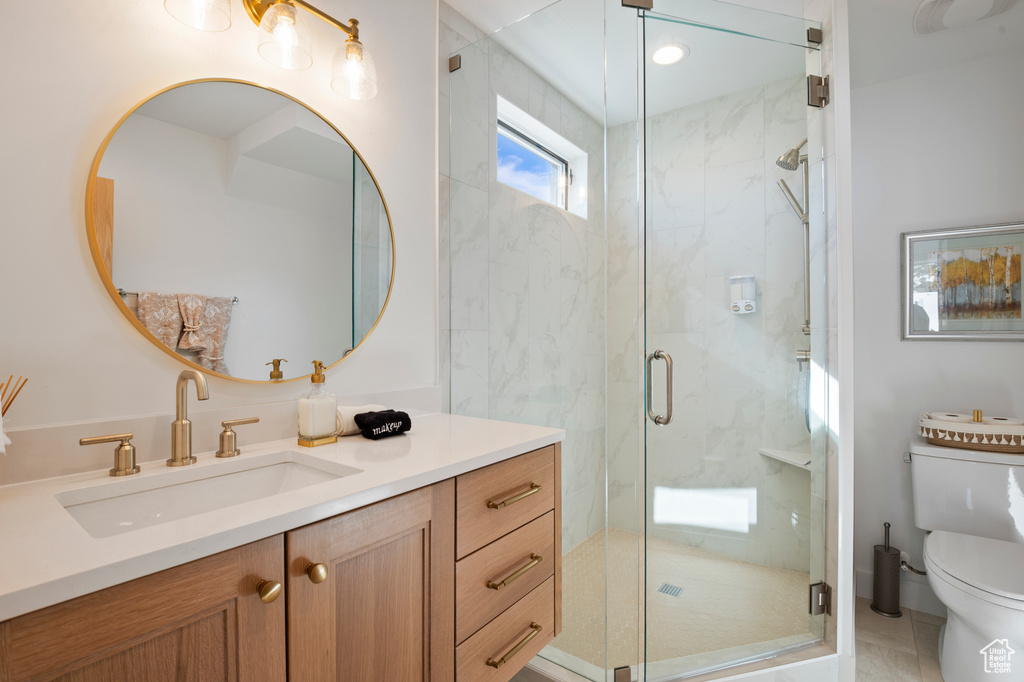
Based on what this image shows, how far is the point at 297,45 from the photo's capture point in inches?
46.6

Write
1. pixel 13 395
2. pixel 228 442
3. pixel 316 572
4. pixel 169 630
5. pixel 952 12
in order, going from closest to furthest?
pixel 169 630, pixel 316 572, pixel 13 395, pixel 228 442, pixel 952 12

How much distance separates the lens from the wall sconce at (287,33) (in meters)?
1.07

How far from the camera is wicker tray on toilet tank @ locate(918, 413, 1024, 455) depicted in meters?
1.90

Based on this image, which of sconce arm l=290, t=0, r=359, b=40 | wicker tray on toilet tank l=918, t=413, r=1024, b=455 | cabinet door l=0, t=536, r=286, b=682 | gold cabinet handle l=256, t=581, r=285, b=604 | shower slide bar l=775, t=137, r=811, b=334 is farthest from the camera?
wicker tray on toilet tank l=918, t=413, r=1024, b=455

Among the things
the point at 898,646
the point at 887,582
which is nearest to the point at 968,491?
the point at 887,582

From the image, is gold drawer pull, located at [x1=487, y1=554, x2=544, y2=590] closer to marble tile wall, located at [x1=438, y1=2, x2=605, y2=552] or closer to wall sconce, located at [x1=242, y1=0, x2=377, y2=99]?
marble tile wall, located at [x1=438, y1=2, x2=605, y2=552]

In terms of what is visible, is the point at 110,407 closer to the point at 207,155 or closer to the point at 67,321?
the point at 67,321

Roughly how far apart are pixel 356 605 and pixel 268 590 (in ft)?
0.62

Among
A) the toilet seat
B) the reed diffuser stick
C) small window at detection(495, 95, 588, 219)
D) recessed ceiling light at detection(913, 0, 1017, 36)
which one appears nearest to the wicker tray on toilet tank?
the toilet seat

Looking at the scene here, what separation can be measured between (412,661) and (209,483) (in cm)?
55

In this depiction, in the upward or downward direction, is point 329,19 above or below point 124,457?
above

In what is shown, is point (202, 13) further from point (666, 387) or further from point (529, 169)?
point (666, 387)

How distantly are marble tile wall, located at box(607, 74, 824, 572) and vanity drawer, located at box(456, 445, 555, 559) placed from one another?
526 millimetres

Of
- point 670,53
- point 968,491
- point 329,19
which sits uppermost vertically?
point 670,53
